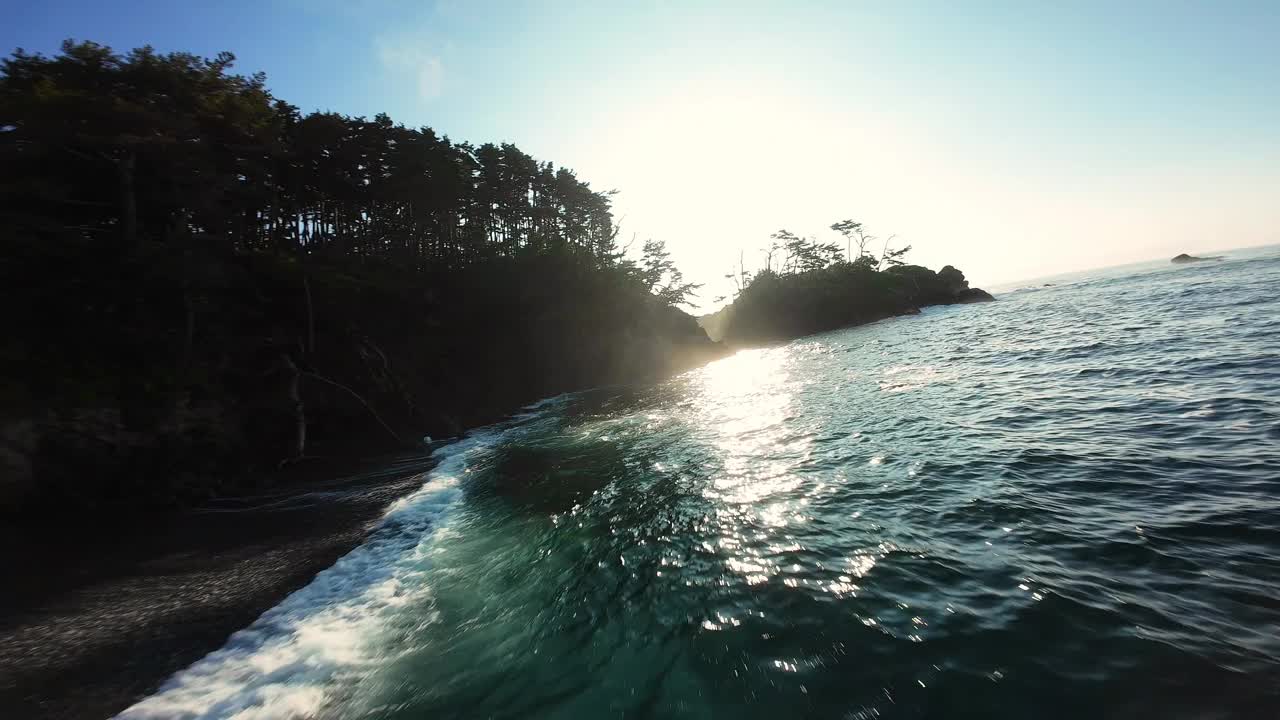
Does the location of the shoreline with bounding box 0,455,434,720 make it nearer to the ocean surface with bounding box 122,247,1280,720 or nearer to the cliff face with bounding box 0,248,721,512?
the ocean surface with bounding box 122,247,1280,720

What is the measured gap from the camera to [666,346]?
48.7 metres

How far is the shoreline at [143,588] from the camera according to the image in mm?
5613

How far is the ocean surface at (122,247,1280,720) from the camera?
13.8ft

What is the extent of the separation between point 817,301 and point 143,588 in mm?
75668

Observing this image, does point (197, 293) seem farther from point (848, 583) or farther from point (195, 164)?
point (848, 583)

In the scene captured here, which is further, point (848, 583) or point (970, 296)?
point (970, 296)

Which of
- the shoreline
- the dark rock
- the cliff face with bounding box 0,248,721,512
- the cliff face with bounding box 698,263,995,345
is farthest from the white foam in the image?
the dark rock

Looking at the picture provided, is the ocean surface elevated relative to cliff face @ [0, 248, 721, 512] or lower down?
lower down

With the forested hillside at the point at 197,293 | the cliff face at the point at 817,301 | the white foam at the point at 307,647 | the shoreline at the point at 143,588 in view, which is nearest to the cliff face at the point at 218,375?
the forested hillside at the point at 197,293

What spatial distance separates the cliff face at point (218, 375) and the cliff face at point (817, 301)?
50852 millimetres

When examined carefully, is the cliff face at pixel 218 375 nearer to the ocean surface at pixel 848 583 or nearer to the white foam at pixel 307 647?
the ocean surface at pixel 848 583

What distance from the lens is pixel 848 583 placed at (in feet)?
19.4

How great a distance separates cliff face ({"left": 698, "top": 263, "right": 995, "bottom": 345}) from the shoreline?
6483 cm

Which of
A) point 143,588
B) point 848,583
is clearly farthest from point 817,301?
point 143,588
